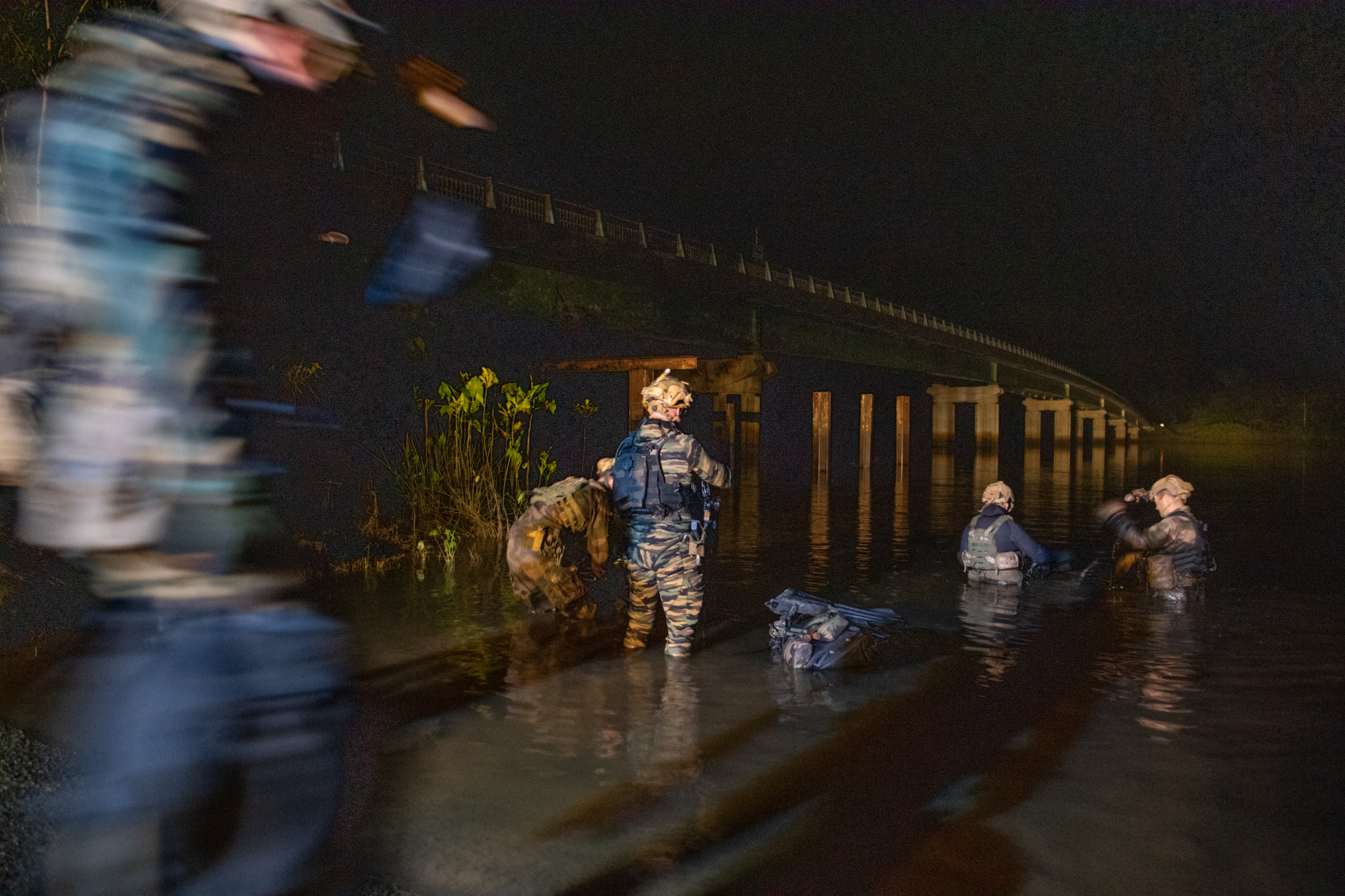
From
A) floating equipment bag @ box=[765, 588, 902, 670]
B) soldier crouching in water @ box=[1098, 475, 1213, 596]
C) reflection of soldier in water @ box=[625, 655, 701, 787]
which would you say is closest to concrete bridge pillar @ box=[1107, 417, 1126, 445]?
soldier crouching in water @ box=[1098, 475, 1213, 596]

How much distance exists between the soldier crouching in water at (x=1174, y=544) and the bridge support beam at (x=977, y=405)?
38092mm

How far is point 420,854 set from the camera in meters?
3.71

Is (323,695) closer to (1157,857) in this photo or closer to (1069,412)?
(1157,857)

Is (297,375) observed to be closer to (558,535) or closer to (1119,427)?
(558,535)

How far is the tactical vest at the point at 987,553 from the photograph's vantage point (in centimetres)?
1023

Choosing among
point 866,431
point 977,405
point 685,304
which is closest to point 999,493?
point 685,304

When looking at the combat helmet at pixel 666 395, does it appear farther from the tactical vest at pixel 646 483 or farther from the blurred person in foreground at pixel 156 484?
the blurred person in foreground at pixel 156 484

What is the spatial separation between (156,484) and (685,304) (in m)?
20.9

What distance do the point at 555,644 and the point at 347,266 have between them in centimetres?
905

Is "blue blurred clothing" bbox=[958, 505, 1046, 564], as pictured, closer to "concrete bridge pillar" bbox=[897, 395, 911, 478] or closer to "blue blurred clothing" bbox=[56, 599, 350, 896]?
"blue blurred clothing" bbox=[56, 599, 350, 896]

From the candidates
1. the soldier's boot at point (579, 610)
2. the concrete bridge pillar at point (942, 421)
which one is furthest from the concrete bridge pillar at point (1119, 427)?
the soldier's boot at point (579, 610)

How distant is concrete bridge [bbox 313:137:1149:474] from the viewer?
1670 cm

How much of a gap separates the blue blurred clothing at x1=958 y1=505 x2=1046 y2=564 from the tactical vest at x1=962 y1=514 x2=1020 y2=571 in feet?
0.09

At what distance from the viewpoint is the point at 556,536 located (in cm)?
782
